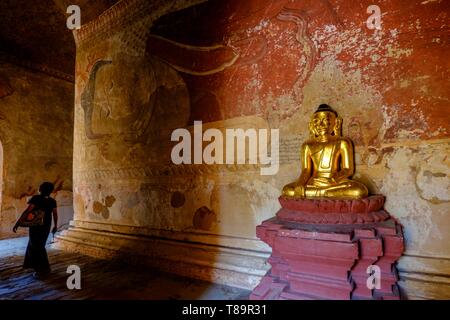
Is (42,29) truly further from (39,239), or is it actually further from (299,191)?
(299,191)

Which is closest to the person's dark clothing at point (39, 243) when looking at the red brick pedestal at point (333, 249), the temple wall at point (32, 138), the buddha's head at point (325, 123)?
the red brick pedestal at point (333, 249)

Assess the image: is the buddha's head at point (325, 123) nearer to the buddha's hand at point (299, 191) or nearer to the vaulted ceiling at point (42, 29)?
the buddha's hand at point (299, 191)

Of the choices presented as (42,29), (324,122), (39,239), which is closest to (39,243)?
(39,239)

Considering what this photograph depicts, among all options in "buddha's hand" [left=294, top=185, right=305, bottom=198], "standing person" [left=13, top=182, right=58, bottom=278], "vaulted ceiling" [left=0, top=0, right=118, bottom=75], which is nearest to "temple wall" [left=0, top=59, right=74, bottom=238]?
"vaulted ceiling" [left=0, top=0, right=118, bottom=75]

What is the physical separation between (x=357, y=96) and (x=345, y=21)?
73 centimetres

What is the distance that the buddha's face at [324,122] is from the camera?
2406 millimetres

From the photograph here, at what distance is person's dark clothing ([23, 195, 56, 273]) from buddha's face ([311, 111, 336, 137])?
320 cm

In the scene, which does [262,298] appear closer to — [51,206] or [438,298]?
[438,298]

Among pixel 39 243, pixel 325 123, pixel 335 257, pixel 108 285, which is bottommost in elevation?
pixel 108 285

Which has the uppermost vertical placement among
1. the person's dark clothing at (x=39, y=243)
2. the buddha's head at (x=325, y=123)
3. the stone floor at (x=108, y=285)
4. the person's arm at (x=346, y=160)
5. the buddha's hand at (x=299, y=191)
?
the buddha's head at (x=325, y=123)

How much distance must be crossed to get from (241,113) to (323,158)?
3.47 ft

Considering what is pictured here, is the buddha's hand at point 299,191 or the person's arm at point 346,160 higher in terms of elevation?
the person's arm at point 346,160

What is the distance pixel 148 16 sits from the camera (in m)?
3.91

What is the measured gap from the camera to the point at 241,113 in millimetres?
3018
